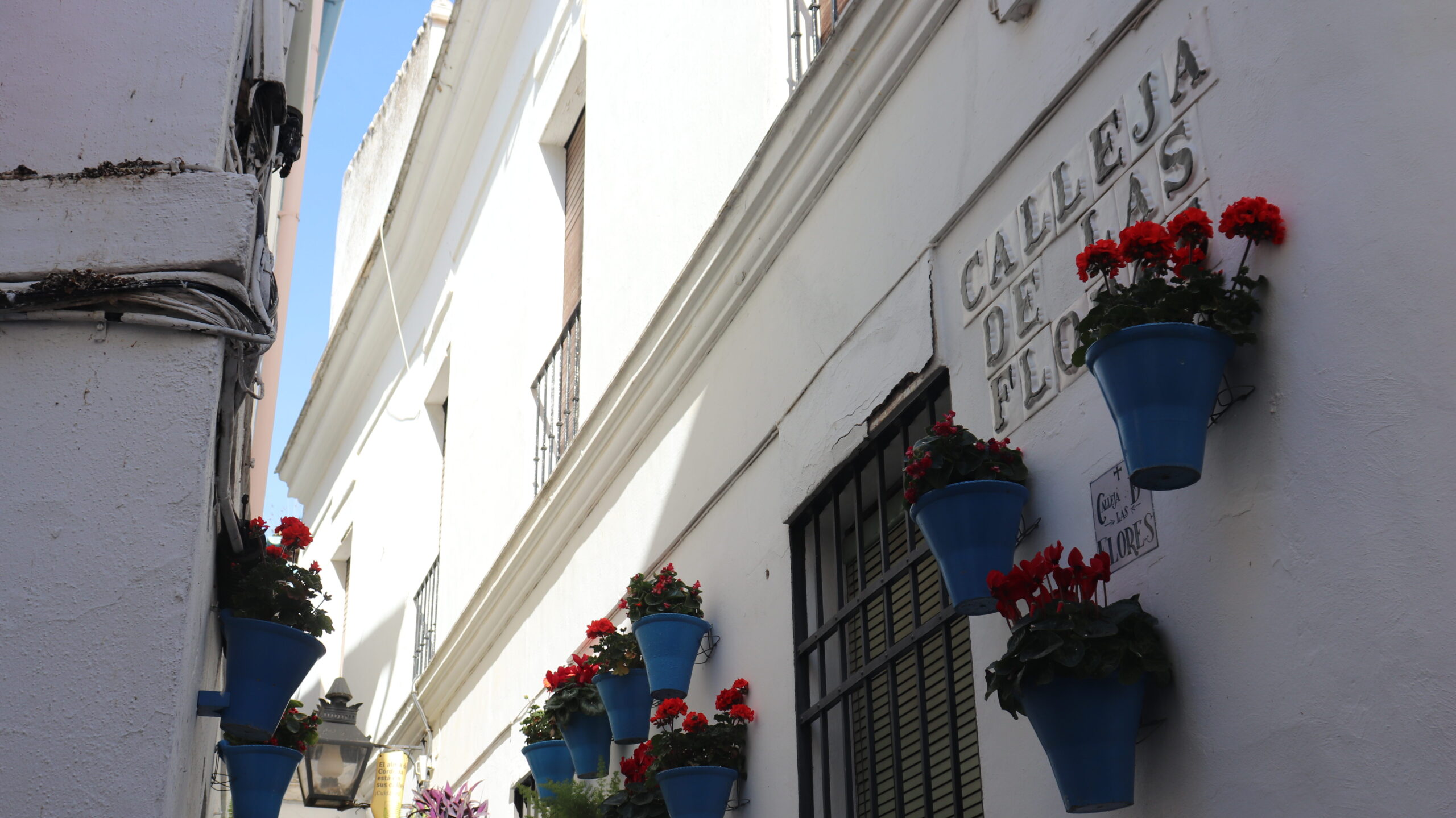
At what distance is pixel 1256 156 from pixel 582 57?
6.78 metres

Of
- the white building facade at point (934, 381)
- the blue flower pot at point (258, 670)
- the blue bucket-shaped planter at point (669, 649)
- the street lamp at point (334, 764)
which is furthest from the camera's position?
the street lamp at point (334, 764)

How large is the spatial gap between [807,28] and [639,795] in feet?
10.4

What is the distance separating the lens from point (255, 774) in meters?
4.93

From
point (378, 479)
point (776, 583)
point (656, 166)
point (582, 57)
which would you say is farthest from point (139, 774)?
point (378, 479)

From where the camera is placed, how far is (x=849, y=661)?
492 cm

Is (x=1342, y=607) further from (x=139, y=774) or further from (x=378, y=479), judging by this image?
(x=378, y=479)

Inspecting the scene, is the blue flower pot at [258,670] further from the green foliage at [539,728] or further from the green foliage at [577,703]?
the green foliage at [539,728]

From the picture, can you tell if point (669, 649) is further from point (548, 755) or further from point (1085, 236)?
point (1085, 236)

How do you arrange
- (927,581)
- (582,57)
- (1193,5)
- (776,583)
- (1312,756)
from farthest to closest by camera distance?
(582,57), (776,583), (927,581), (1193,5), (1312,756)

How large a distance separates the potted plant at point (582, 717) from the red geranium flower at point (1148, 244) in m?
3.89

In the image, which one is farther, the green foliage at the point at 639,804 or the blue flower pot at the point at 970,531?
the green foliage at the point at 639,804

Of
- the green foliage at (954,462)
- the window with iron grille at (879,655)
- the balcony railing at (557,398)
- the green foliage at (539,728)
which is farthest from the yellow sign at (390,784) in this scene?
the green foliage at (954,462)

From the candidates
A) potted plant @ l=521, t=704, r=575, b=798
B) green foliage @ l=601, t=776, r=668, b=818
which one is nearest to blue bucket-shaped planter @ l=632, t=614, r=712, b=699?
green foliage @ l=601, t=776, r=668, b=818

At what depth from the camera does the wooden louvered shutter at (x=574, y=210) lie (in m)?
9.09
